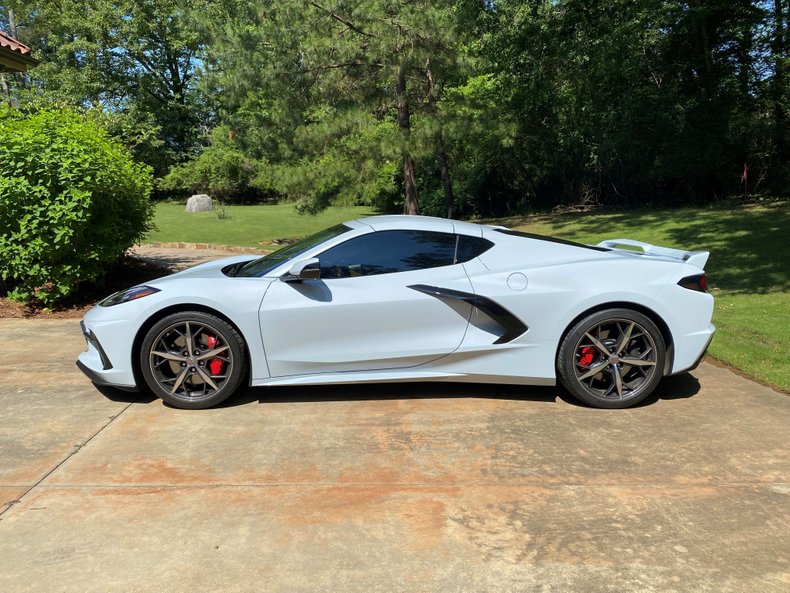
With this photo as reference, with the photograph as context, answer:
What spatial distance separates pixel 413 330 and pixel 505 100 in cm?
2014

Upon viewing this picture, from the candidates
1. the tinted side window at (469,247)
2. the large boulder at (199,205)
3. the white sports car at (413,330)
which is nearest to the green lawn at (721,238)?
the large boulder at (199,205)

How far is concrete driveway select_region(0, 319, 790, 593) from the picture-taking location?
8.61 ft

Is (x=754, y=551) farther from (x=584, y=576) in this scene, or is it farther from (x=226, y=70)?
(x=226, y=70)

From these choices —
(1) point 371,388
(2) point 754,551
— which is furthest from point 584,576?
(1) point 371,388

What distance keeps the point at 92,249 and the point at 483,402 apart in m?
5.71

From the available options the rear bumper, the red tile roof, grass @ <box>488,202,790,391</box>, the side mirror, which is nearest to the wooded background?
the red tile roof

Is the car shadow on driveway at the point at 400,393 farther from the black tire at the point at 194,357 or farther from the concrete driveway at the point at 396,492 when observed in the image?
the black tire at the point at 194,357

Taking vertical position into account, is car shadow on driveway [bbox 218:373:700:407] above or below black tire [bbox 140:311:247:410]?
below

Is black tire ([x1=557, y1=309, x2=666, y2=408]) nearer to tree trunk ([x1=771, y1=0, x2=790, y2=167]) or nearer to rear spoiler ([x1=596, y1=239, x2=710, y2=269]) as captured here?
rear spoiler ([x1=596, y1=239, x2=710, y2=269])

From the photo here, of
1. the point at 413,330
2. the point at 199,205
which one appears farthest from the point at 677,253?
the point at 199,205

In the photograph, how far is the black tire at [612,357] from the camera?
4.47 meters

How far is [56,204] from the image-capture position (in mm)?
7418

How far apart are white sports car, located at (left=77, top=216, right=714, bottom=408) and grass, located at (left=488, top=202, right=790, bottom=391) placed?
1.36 meters

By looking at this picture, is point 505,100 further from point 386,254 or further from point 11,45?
point 386,254
